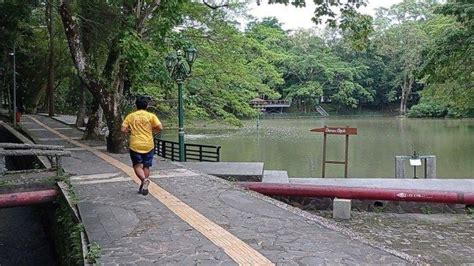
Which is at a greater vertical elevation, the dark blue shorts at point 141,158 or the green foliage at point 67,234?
the dark blue shorts at point 141,158

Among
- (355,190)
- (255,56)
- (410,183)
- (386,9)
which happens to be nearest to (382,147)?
(255,56)

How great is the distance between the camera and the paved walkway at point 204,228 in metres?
4.87

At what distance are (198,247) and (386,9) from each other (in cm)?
5833

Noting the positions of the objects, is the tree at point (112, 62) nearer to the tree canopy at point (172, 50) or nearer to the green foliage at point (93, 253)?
the tree canopy at point (172, 50)

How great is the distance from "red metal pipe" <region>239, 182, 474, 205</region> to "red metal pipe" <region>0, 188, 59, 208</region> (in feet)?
11.8

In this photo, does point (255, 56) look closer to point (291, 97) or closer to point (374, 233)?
point (374, 233)

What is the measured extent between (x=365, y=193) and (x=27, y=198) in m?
6.07

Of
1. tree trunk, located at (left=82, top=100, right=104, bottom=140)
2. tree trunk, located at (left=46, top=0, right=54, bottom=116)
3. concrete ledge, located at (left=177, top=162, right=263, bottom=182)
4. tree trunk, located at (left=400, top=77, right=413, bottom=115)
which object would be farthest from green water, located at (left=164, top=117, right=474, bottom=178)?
tree trunk, located at (left=400, top=77, right=413, bottom=115)

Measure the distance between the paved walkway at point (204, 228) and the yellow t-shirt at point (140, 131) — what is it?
2.59 ft

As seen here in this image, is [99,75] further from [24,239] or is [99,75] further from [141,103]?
[141,103]

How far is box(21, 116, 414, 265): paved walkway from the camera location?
4.87 m

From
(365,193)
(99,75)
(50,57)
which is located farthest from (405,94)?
(365,193)

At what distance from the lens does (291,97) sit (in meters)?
55.7

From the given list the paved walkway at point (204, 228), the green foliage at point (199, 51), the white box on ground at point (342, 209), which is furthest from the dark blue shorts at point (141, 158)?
the green foliage at point (199, 51)
